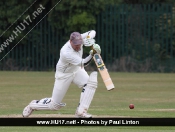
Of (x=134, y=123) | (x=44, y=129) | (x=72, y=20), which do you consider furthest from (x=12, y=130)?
(x=72, y=20)

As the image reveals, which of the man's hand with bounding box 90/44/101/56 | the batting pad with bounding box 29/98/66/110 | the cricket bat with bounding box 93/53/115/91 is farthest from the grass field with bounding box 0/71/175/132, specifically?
the man's hand with bounding box 90/44/101/56

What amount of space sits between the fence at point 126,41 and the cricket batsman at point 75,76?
15.0 m

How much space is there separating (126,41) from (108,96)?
28.3 feet

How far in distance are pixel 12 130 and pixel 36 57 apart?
56.9 ft

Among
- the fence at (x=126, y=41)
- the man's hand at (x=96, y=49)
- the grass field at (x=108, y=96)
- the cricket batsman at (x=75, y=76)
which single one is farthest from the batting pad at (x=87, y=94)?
the fence at (x=126, y=41)

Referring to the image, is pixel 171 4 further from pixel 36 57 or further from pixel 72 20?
pixel 36 57

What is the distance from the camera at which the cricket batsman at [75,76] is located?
39.7ft

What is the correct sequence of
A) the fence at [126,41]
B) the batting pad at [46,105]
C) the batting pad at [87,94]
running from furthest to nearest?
the fence at [126,41] < the batting pad at [46,105] < the batting pad at [87,94]

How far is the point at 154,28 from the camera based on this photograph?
27.5 metres

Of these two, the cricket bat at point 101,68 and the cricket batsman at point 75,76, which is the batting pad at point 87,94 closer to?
the cricket batsman at point 75,76

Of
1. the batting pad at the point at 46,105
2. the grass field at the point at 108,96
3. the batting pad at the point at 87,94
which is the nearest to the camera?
the batting pad at the point at 87,94

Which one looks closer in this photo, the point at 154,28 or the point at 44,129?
the point at 44,129

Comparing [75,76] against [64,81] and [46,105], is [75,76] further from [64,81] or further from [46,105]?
[46,105]

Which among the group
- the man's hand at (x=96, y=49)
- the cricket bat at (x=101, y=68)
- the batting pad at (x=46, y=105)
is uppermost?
the man's hand at (x=96, y=49)
